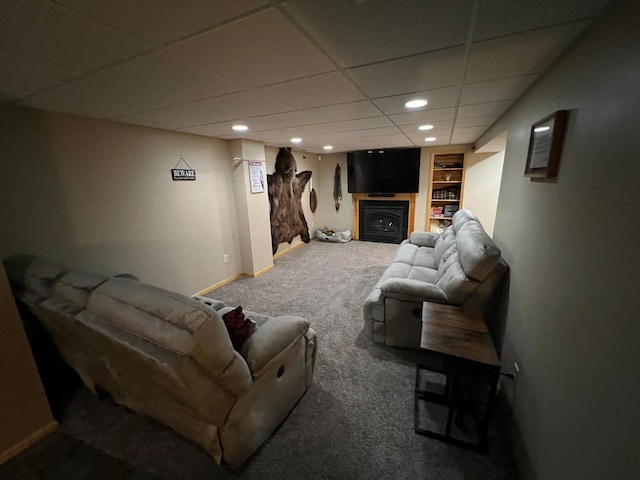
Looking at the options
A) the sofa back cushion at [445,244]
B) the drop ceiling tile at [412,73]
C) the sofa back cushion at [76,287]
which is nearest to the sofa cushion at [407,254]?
the sofa back cushion at [445,244]

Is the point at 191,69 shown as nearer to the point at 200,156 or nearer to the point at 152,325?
the point at 152,325

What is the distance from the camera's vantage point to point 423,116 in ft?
8.05

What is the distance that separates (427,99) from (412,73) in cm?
60

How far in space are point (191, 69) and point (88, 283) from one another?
131cm

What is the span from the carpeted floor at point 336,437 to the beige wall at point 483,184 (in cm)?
380

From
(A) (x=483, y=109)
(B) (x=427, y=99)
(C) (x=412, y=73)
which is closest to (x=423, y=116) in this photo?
(A) (x=483, y=109)

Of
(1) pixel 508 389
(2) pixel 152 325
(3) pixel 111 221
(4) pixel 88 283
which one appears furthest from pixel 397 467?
(3) pixel 111 221

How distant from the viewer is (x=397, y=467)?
1385 millimetres

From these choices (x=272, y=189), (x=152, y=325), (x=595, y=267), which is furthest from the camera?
(x=272, y=189)

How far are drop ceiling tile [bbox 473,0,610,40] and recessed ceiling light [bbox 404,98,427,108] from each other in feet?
3.09

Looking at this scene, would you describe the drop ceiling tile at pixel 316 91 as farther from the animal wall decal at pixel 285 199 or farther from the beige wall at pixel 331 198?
the beige wall at pixel 331 198

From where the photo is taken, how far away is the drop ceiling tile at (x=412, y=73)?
1228 millimetres

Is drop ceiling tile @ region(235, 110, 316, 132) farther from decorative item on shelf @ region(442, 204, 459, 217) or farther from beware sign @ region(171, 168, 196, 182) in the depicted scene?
decorative item on shelf @ region(442, 204, 459, 217)

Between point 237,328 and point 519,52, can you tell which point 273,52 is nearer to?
point 519,52
